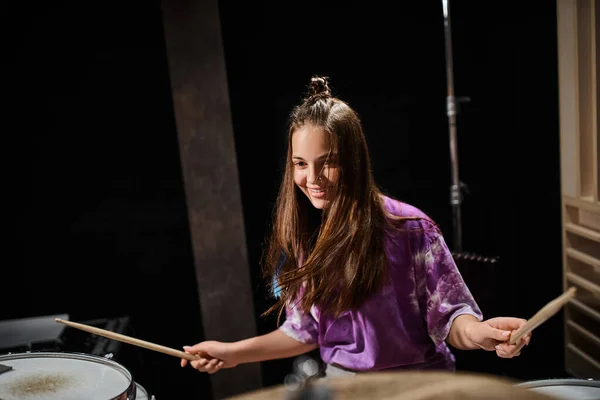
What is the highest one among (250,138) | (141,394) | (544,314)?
(250,138)

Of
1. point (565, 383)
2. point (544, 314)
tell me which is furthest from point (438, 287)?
point (544, 314)

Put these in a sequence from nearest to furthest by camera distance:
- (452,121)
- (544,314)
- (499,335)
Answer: (544,314)
(499,335)
(452,121)

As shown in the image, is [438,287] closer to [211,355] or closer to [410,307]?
[410,307]

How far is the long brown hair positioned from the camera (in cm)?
190

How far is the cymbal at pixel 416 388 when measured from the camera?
975 millimetres

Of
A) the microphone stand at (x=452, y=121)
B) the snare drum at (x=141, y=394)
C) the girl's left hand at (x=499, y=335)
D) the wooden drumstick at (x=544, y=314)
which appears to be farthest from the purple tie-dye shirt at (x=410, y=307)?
the microphone stand at (x=452, y=121)

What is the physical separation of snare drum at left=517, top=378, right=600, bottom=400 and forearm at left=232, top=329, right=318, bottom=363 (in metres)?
0.80

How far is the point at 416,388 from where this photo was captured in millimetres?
1045

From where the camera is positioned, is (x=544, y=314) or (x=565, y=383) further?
(x=565, y=383)

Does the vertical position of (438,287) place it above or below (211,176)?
below

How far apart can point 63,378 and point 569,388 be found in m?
1.42

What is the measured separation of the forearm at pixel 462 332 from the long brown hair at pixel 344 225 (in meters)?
0.25

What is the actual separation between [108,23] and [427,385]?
2581mm

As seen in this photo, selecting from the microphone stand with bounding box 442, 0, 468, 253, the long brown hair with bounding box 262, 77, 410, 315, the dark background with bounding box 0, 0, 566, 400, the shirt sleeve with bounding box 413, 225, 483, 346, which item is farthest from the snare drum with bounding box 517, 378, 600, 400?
the dark background with bounding box 0, 0, 566, 400
